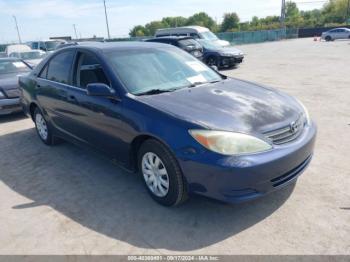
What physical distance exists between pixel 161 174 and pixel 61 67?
261 cm

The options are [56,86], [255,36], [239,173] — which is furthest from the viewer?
[255,36]

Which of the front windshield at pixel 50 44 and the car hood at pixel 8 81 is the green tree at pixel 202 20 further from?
the car hood at pixel 8 81

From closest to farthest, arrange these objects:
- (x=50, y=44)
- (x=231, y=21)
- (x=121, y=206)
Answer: (x=121, y=206) < (x=50, y=44) < (x=231, y=21)

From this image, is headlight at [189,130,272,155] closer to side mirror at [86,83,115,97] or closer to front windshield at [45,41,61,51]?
side mirror at [86,83,115,97]

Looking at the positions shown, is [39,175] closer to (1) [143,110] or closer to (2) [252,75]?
(1) [143,110]

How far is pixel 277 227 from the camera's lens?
3.01 m

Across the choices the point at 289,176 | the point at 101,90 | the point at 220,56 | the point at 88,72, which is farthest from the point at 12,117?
the point at 220,56

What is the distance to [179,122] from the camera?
3045mm

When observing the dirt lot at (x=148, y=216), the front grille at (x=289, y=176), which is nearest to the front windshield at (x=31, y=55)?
the dirt lot at (x=148, y=216)

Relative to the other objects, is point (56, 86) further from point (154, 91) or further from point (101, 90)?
point (154, 91)

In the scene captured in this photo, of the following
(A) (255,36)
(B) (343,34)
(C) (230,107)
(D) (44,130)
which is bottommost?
(B) (343,34)

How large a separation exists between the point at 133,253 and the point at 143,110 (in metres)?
1.37

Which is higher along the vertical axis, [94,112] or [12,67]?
[12,67]

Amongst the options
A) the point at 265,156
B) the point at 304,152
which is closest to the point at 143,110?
the point at 265,156
